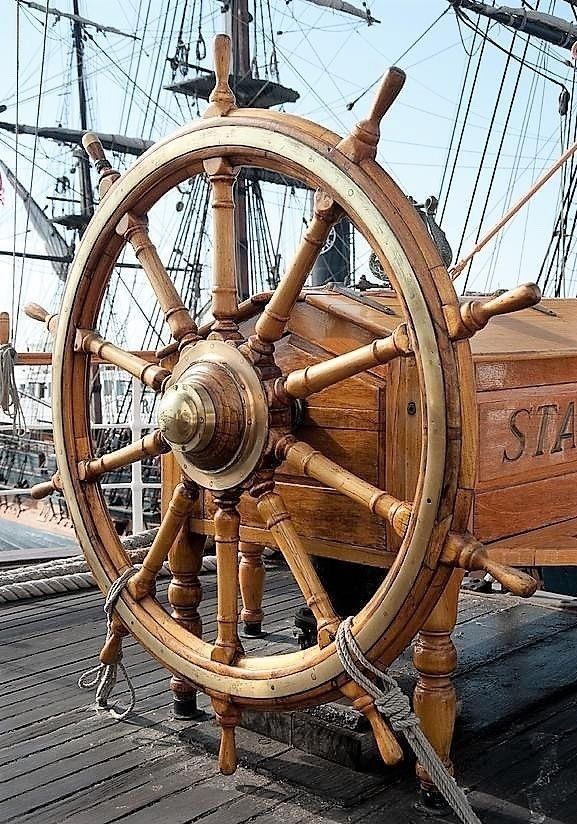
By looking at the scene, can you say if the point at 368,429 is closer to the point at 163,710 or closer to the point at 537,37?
the point at 163,710

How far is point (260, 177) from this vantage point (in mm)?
16734

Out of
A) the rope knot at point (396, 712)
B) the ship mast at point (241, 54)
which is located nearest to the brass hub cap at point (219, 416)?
the rope knot at point (396, 712)

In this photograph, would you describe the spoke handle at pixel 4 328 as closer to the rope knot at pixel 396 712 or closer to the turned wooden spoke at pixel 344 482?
the turned wooden spoke at pixel 344 482

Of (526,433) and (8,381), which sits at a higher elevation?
(8,381)

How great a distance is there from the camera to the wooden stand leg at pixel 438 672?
5.48 feet

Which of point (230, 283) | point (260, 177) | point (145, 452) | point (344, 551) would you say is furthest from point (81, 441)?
point (260, 177)

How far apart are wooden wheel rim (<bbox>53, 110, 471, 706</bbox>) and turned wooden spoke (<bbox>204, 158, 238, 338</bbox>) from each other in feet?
0.21

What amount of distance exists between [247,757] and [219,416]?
0.73 m

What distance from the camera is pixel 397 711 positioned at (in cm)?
157

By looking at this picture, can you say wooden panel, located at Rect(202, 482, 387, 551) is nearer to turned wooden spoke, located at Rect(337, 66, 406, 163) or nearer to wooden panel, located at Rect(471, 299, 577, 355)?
wooden panel, located at Rect(471, 299, 577, 355)

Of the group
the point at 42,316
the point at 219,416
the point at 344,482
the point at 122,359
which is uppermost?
the point at 42,316

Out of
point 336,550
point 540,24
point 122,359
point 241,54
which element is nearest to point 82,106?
point 241,54

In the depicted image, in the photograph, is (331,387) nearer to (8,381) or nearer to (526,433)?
(526,433)

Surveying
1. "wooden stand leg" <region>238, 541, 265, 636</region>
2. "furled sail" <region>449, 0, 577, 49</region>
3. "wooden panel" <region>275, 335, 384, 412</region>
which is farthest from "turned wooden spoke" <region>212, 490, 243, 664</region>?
"furled sail" <region>449, 0, 577, 49</region>
